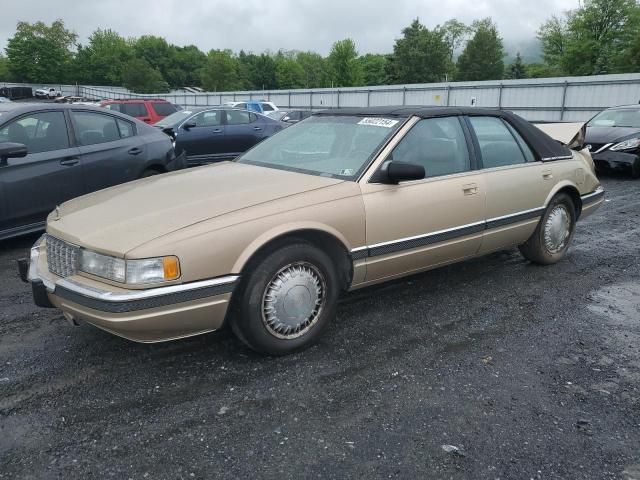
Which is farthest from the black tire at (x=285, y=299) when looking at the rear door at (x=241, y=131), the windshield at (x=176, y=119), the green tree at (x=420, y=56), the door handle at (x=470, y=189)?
the green tree at (x=420, y=56)

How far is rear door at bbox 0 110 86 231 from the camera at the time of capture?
5176 millimetres

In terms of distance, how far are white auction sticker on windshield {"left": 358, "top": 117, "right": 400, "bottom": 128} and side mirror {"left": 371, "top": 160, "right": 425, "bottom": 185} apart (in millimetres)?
452

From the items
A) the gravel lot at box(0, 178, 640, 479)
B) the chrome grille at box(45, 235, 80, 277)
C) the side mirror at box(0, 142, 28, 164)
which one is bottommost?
the gravel lot at box(0, 178, 640, 479)

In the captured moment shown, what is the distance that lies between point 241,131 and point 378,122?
9.47 metres

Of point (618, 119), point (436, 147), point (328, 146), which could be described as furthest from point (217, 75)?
point (436, 147)

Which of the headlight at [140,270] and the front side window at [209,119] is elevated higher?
the front side window at [209,119]

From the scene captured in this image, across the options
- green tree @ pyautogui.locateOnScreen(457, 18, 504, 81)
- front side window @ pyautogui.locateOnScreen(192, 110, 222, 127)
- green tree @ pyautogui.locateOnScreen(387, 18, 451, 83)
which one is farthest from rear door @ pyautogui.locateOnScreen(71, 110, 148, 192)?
green tree @ pyautogui.locateOnScreen(457, 18, 504, 81)

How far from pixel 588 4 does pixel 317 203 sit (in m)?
61.0

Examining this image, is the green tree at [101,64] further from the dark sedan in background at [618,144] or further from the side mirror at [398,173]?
the side mirror at [398,173]

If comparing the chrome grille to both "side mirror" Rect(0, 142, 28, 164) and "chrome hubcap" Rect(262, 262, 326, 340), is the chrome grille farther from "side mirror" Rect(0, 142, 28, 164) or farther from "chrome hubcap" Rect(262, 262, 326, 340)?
"side mirror" Rect(0, 142, 28, 164)

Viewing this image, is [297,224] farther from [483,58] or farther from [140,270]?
[483,58]

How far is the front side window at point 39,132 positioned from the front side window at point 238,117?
290 inches

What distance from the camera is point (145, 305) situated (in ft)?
8.91

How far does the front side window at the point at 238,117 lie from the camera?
13.0m
